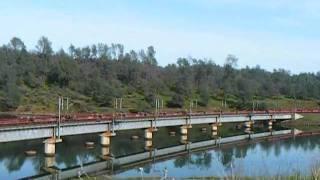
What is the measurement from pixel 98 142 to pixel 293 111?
81.4m

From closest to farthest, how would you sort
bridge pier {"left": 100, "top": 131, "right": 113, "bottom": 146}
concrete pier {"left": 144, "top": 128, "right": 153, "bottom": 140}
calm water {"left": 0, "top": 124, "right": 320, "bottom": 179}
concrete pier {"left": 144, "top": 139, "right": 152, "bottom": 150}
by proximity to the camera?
calm water {"left": 0, "top": 124, "right": 320, "bottom": 179} < concrete pier {"left": 144, "top": 139, "right": 152, "bottom": 150} < bridge pier {"left": 100, "top": 131, "right": 113, "bottom": 146} < concrete pier {"left": 144, "top": 128, "right": 153, "bottom": 140}

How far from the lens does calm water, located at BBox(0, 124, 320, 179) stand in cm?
5681

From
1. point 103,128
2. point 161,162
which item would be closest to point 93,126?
point 103,128

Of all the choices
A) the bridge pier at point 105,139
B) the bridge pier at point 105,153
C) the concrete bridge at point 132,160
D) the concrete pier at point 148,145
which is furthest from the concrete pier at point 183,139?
the bridge pier at point 105,153

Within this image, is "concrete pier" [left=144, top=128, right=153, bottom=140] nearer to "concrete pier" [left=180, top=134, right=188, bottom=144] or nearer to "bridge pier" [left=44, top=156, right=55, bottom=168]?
"concrete pier" [left=180, top=134, right=188, bottom=144]

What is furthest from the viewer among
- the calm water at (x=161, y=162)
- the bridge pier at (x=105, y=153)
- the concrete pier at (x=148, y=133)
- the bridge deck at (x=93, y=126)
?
the concrete pier at (x=148, y=133)

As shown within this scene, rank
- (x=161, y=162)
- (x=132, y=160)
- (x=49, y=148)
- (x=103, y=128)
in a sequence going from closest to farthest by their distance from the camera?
(x=161, y=162)
(x=132, y=160)
(x=49, y=148)
(x=103, y=128)

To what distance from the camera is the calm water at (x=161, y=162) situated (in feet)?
186

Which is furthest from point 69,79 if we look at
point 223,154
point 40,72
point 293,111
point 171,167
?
point 171,167

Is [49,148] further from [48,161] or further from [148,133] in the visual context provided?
[148,133]

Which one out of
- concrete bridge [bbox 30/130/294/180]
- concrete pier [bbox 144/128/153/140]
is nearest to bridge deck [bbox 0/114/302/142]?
concrete pier [bbox 144/128/153/140]

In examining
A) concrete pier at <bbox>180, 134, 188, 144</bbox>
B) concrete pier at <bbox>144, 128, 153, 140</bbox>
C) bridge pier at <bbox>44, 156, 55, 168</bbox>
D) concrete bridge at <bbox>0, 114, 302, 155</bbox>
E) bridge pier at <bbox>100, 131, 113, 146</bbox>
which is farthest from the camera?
concrete pier at <bbox>144, 128, 153, 140</bbox>

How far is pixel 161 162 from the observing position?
68.9 meters

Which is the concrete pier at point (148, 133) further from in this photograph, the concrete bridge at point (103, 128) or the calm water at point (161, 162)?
the calm water at point (161, 162)
